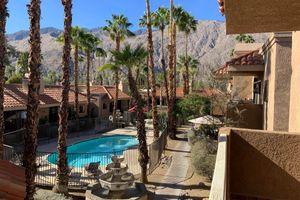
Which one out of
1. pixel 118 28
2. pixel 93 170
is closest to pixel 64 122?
pixel 93 170

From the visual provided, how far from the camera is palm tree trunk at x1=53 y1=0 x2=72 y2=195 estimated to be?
14.3m

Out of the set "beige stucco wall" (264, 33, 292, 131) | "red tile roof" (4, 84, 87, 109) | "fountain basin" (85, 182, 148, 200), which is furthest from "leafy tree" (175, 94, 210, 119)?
"beige stucco wall" (264, 33, 292, 131)

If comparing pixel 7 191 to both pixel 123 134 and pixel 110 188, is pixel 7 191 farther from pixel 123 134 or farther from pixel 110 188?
pixel 123 134

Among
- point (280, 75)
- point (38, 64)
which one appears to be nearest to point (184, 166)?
point (280, 75)

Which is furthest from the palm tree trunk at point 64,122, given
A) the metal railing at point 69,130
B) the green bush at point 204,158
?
the metal railing at point 69,130

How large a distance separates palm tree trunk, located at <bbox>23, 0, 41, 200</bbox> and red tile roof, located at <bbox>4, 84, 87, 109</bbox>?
41.9 ft

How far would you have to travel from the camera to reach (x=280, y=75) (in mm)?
11016

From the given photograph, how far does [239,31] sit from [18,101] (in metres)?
23.0

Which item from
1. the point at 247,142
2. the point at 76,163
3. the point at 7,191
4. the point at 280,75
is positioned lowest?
the point at 76,163

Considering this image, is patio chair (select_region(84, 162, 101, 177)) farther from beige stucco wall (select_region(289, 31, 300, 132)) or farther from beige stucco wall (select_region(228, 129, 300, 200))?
beige stucco wall (select_region(289, 31, 300, 132))

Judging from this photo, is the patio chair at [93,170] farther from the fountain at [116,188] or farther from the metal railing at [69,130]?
the metal railing at [69,130]

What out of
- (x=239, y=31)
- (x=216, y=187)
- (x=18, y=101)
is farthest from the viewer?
(x=18, y=101)

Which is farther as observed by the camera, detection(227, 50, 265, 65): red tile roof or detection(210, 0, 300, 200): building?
detection(227, 50, 265, 65): red tile roof

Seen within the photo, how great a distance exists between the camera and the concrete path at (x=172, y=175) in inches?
588
